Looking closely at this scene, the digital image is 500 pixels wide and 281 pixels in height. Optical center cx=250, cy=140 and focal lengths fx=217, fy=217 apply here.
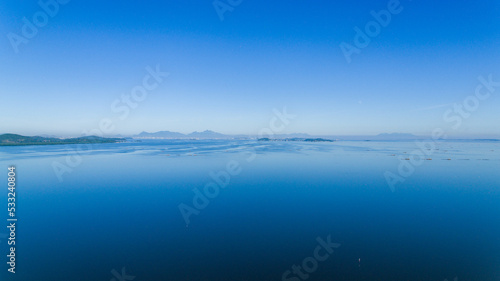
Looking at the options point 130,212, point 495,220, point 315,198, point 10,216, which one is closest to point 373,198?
point 315,198

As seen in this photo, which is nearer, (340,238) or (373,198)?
(340,238)

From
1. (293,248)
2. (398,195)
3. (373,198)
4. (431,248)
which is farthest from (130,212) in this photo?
(398,195)

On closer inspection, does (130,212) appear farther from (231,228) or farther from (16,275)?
(231,228)

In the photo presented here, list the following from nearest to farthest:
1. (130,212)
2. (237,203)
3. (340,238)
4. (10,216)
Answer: (340,238) < (10,216) < (130,212) < (237,203)

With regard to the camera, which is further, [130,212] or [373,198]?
[373,198]

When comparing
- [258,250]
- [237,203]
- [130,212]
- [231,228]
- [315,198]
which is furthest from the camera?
[315,198]

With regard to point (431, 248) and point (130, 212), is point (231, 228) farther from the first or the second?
point (431, 248)

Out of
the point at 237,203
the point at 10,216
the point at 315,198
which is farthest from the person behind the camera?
the point at 315,198

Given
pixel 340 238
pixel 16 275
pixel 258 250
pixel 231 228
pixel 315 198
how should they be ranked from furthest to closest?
pixel 315 198
pixel 231 228
pixel 340 238
pixel 258 250
pixel 16 275
